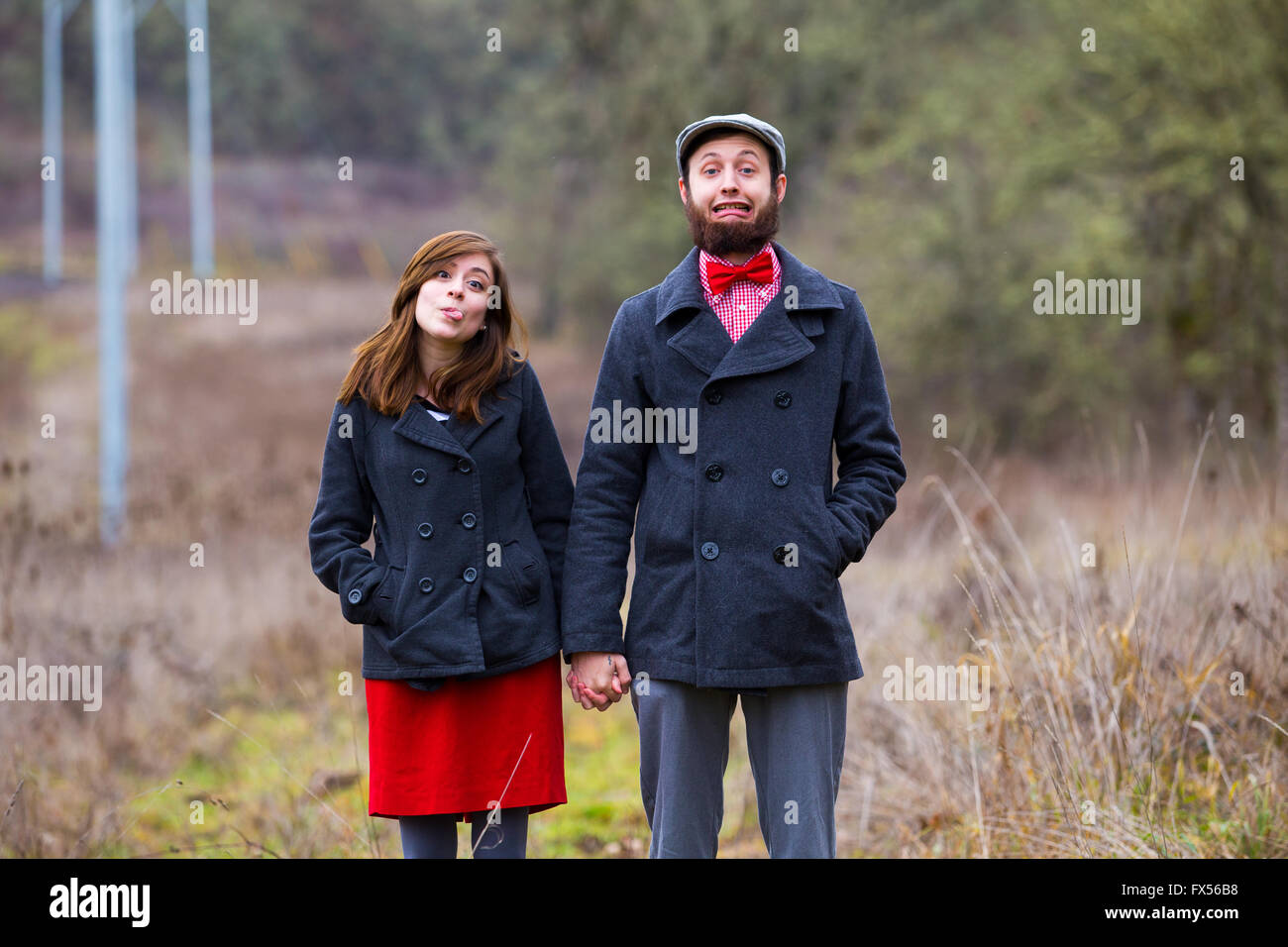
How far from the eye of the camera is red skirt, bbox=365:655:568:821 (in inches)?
117

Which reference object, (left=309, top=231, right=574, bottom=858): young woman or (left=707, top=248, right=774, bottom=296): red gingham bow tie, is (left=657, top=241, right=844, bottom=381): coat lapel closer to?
(left=707, top=248, right=774, bottom=296): red gingham bow tie

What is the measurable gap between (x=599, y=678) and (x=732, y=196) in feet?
3.85

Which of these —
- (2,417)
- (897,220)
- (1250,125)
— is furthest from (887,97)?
(2,417)

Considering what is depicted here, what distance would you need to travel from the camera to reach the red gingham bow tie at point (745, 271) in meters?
3.07

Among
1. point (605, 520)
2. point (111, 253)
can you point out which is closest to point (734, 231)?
point (605, 520)

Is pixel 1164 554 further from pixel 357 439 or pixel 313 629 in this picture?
pixel 313 629

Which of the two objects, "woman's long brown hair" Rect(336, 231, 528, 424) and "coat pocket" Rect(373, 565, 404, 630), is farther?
"woman's long brown hair" Rect(336, 231, 528, 424)

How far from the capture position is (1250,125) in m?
11.8

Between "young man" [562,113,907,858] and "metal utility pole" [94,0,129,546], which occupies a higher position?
"metal utility pole" [94,0,129,546]

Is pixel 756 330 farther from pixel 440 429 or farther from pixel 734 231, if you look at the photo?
pixel 440 429

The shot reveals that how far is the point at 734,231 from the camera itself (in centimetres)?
300

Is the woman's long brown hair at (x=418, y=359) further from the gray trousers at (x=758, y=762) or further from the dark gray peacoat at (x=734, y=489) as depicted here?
the gray trousers at (x=758, y=762)

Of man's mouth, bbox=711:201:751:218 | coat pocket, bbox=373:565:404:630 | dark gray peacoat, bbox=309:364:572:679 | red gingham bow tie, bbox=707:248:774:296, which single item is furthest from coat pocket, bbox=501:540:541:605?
man's mouth, bbox=711:201:751:218
